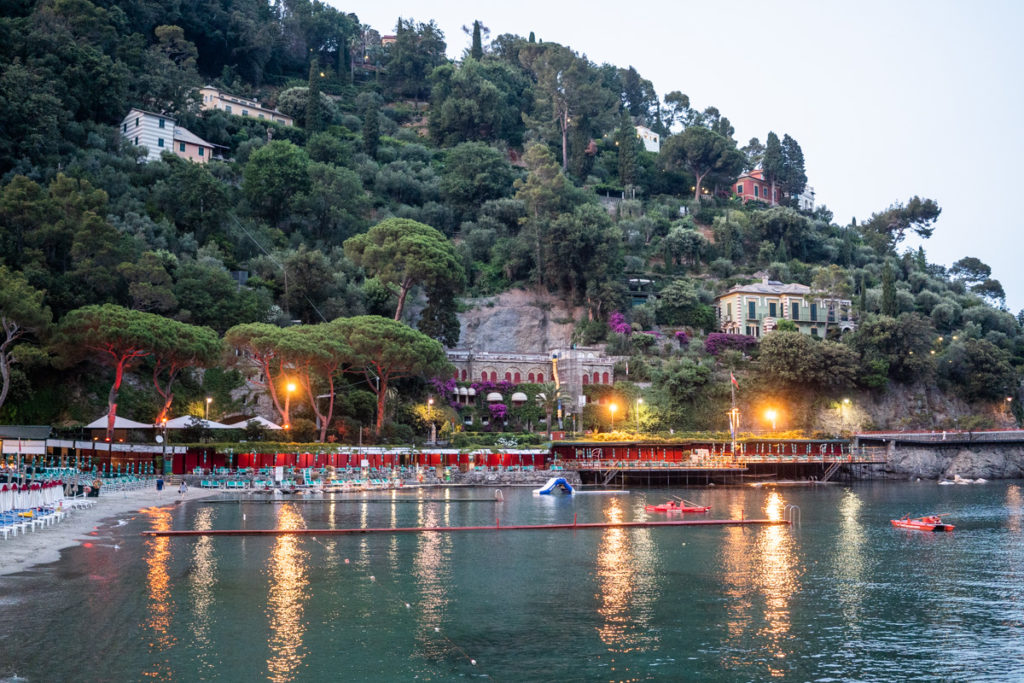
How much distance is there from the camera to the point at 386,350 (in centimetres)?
6750

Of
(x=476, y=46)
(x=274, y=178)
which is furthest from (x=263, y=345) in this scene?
(x=476, y=46)

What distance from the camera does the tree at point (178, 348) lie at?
59500 millimetres

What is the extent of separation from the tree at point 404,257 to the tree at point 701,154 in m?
64.4

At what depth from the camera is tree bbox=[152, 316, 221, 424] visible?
195 ft

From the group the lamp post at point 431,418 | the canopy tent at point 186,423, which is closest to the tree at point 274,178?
the lamp post at point 431,418

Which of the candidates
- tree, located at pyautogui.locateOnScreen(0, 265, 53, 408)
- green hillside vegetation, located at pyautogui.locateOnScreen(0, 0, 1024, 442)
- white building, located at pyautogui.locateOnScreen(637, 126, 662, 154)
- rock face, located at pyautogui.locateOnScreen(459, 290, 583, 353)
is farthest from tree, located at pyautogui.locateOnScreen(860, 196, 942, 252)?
tree, located at pyautogui.locateOnScreen(0, 265, 53, 408)

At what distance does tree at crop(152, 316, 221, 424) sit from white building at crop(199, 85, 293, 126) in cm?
6420

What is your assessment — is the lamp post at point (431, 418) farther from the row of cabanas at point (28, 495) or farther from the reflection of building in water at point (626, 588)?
the row of cabanas at point (28, 495)

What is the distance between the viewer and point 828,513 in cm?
5378

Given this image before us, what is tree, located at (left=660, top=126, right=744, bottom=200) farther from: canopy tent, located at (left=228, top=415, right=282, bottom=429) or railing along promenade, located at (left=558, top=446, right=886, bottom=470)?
canopy tent, located at (left=228, top=415, right=282, bottom=429)

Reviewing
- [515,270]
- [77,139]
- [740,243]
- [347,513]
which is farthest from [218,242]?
[740,243]

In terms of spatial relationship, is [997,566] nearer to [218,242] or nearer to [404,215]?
[218,242]

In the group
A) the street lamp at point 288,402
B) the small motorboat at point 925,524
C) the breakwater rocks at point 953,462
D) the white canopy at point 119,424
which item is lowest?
the small motorboat at point 925,524

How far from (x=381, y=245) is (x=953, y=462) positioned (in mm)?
57789
